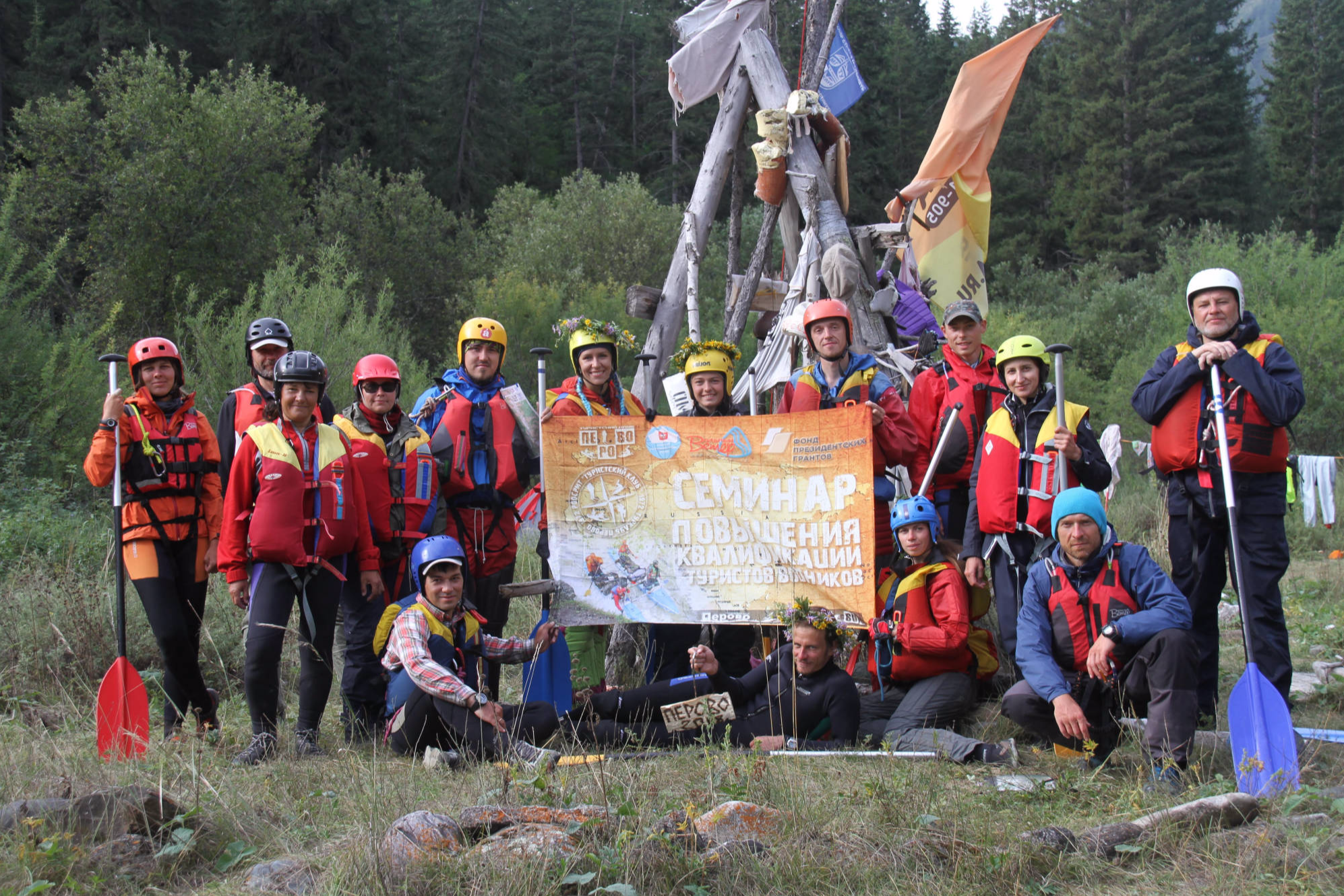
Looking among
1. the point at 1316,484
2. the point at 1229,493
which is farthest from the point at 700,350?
the point at 1316,484

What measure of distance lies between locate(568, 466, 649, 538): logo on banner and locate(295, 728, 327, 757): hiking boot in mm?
1816

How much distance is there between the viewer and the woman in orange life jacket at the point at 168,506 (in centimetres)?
568

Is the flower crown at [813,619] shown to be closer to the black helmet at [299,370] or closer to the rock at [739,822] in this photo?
the rock at [739,822]

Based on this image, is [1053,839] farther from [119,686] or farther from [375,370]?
[119,686]

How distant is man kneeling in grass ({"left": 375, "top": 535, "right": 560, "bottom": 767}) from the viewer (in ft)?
17.1

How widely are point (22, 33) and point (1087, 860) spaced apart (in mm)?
35075

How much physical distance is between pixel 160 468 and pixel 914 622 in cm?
415

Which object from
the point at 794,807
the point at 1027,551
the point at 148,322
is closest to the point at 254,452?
the point at 794,807

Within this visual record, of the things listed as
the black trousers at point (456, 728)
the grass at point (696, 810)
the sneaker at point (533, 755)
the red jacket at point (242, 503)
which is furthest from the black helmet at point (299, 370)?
the sneaker at point (533, 755)

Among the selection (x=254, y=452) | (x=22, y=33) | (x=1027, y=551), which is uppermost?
(x=22, y=33)

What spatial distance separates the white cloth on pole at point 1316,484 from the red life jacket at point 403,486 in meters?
11.8

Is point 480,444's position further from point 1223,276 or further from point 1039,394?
point 1223,276

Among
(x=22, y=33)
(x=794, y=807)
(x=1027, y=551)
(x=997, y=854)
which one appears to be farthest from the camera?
(x=22, y=33)

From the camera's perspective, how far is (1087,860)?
3.77 m
